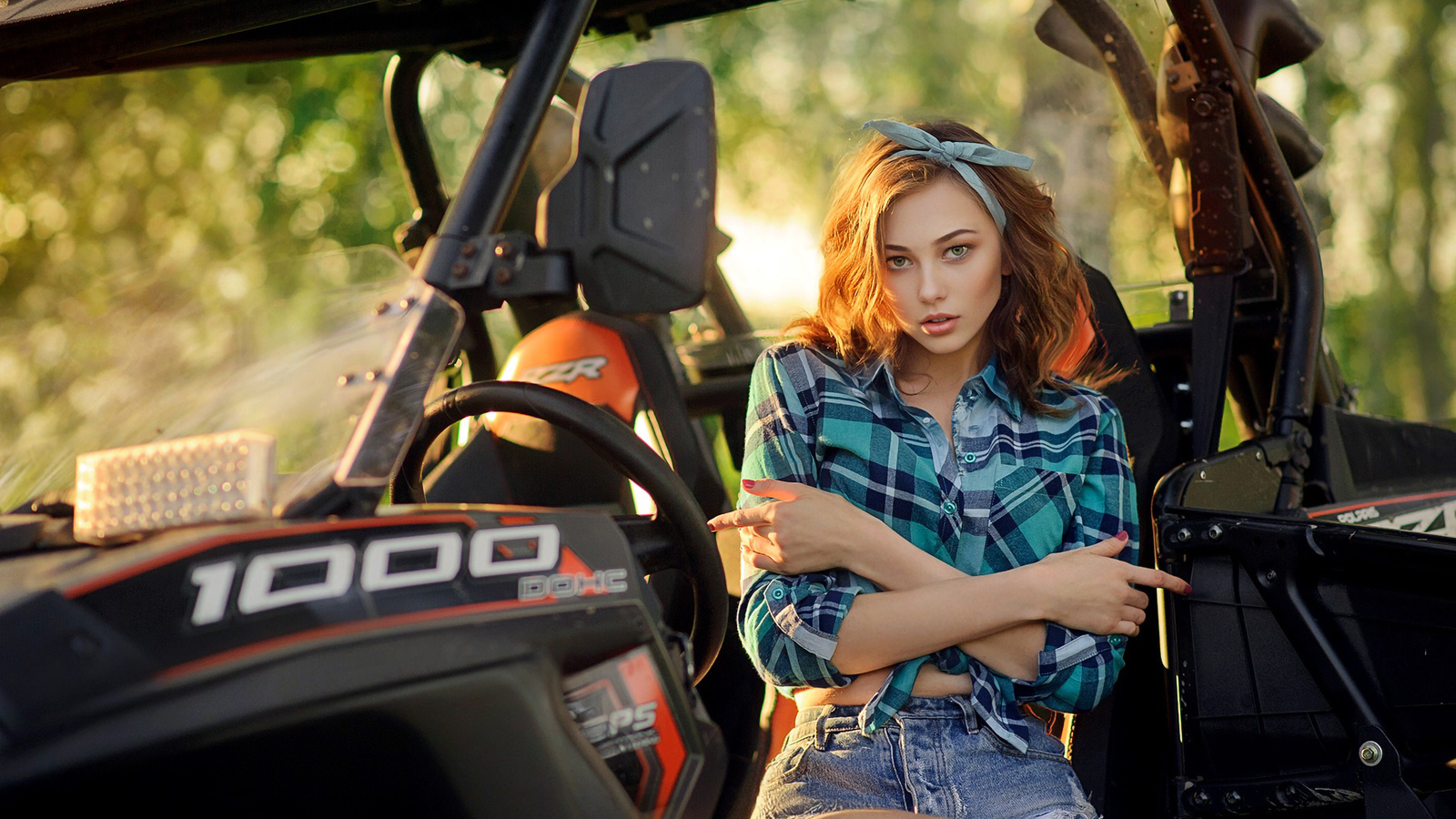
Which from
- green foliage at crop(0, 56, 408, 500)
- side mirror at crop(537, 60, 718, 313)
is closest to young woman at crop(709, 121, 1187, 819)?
side mirror at crop(537, 60, 718, 313)

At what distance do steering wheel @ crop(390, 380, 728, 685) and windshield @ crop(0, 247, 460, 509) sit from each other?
0.28 m

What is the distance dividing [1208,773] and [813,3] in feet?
5.91

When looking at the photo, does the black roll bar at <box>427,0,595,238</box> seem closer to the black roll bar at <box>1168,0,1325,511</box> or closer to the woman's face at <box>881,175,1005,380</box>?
the woman's face at <box>881,175,1005,380</box>

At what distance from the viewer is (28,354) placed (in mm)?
1424

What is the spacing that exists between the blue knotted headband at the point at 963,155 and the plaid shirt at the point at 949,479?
27 cm

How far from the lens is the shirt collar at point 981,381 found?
1.72 metres

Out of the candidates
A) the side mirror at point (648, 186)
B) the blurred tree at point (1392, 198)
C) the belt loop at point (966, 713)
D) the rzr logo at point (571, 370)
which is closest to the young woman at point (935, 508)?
the belt loop at point (966, 713)

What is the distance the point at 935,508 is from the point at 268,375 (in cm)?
91

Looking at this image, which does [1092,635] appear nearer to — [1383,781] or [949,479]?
[949,479]

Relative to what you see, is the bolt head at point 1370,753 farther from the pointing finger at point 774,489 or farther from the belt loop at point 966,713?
the pointing finger at point 774,489

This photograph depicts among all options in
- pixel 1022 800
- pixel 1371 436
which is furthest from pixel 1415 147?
pixel 1022 800

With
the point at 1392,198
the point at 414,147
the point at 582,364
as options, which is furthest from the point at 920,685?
the point at 1392,198

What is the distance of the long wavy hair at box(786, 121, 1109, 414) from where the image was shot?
168cm

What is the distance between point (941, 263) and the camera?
1.63m
